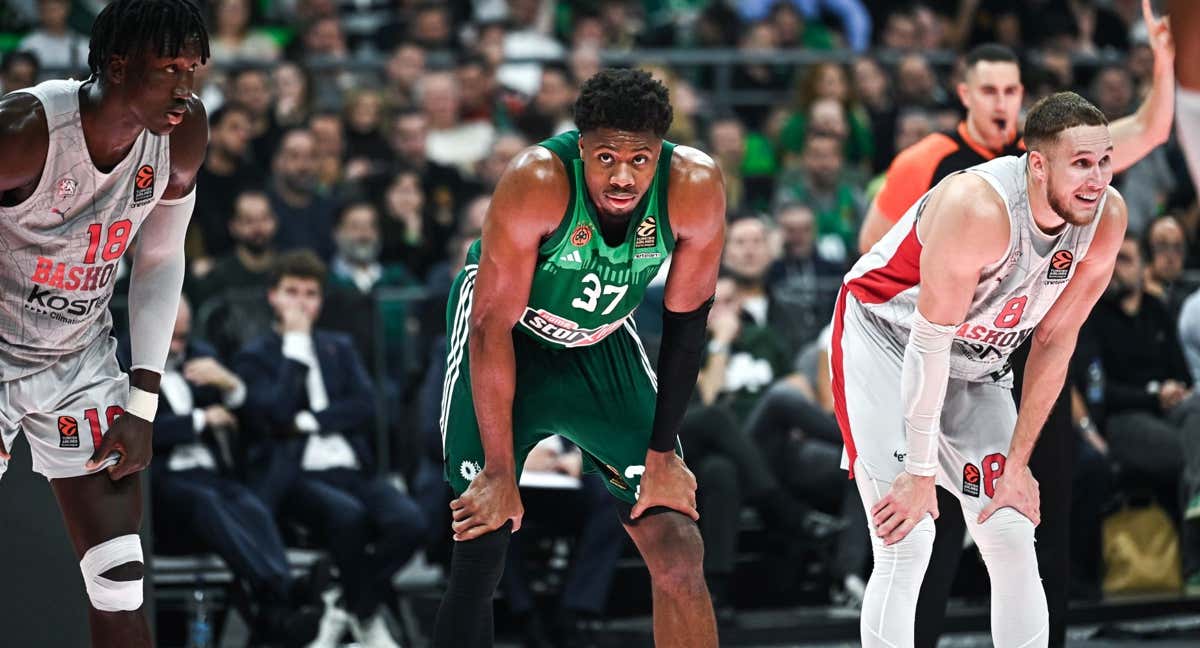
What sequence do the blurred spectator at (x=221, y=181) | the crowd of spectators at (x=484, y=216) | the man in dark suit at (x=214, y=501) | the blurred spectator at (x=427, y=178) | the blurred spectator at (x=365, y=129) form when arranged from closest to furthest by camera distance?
the man in dark suit at (x=214, y=501) → the crowd of spectators at (x=484, y=216) → the blurred spectator at (x=221, y=181) → the blurred spectator at (x=427, y=178) → the blurred spectator at (x=365, y=129)

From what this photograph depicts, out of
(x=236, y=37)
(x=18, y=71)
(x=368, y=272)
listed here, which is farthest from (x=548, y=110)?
(x=18, y=71)

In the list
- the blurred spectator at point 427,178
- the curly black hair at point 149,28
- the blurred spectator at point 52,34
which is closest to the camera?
the curly black hair at point 149,28

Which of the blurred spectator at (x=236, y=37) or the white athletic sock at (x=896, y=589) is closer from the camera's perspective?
the white athletic sock at (x=896, y=589)

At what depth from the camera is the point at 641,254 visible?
155 inches

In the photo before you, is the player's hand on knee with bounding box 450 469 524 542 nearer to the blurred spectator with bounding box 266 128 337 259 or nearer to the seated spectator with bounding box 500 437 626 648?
the seated spectator with bounding box 500 437 626 648

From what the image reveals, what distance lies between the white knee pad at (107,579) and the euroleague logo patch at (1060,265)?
8.15ft

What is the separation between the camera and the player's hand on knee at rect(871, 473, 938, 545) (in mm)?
4074

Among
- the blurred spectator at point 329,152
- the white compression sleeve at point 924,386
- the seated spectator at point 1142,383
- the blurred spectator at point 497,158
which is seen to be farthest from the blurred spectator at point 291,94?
the white compression sleeve at point 924,386

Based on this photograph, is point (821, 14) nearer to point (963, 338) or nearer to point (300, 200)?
point (300, 200)

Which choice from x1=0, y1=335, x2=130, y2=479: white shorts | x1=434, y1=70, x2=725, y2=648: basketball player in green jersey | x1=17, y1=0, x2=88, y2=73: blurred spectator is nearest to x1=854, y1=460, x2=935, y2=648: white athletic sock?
x1=434, y1=70, x2=725, y2=648: basketball player in green jersey

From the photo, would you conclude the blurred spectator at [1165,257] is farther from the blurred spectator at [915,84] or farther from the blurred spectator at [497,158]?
the blurred spectator at [497,158]

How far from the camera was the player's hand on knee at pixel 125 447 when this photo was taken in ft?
12.5

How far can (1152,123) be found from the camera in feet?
15.6

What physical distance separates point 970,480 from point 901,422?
247 millimetres
